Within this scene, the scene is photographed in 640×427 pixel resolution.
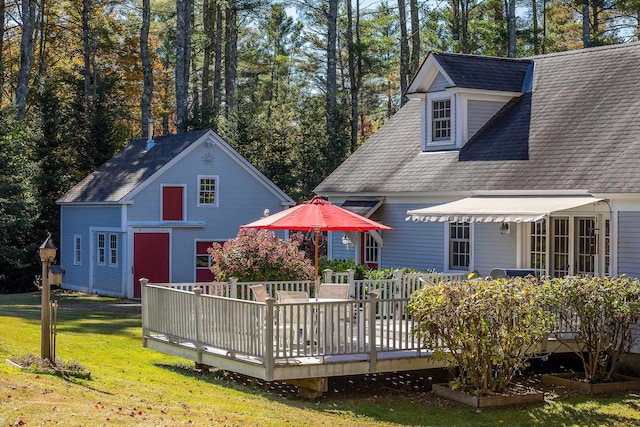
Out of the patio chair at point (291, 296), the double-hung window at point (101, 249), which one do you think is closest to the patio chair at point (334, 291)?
the patio chair at point (291, 296)

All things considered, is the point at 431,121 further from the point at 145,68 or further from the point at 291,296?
the point at 145,68

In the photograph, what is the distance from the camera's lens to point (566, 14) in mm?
45594

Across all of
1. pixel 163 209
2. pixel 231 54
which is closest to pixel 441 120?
pixel 163 209

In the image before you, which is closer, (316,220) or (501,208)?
(316,220)

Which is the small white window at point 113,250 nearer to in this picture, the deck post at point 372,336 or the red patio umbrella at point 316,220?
the red patio umbrella at point 316,220

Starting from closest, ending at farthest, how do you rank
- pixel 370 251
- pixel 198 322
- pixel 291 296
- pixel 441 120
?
pixel 198 322 → pixel 291 296 → pixel 441 120 → pixel 370 251

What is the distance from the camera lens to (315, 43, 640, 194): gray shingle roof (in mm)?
17703

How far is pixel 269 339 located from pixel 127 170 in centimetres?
2272

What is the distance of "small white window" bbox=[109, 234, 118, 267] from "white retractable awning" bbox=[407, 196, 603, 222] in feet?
52.5

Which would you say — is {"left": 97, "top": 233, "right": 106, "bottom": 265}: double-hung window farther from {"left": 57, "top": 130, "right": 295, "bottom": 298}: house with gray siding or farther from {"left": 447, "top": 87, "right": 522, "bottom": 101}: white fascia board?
{"left": 447, "top": 87, "right": 522, "bottom": 101}: white fascia board

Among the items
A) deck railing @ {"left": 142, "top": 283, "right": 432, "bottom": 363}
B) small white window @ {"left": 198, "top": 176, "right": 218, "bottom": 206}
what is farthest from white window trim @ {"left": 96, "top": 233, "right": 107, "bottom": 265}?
deck railing @ {"left": 142, "top": 283, "right": 432, "bottom": 363}

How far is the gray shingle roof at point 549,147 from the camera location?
58.1ft

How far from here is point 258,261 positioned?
1709 cm

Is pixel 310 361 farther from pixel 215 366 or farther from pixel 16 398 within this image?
pixel 16 398
